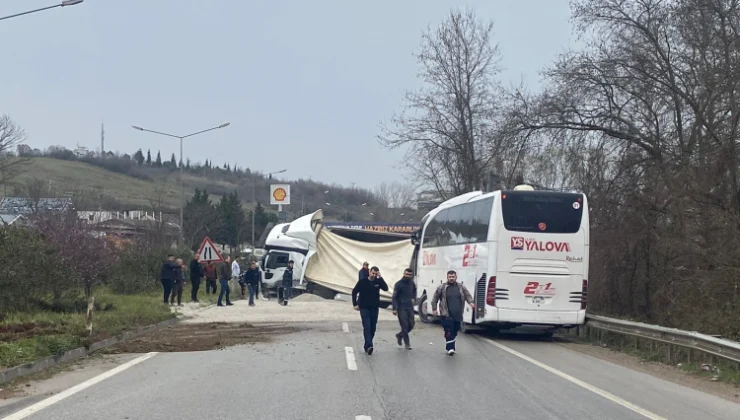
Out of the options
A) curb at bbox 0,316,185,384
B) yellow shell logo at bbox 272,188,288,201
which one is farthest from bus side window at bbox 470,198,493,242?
yellow shell logo at bbox 272,188,288,201

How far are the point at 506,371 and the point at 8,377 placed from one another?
766 centimetres

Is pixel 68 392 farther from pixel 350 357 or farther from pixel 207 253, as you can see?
pixel 207 253

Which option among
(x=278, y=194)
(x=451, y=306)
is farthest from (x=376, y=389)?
(x=278, y=194)

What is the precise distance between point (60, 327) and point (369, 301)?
20.9 ft

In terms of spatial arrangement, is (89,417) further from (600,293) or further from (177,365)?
(600,293)

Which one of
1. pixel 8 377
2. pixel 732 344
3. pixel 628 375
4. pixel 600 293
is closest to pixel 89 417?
pixel 8 377

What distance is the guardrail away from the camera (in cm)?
1330

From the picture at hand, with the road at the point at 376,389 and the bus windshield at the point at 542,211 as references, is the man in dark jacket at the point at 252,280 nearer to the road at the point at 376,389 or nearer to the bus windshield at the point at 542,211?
the bus windshield at the point at 542,211

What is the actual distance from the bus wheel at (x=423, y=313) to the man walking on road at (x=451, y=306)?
8.34m

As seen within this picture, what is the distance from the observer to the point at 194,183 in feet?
376

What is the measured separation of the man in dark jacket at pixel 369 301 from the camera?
52.2 feet

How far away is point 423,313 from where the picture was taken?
2583cm

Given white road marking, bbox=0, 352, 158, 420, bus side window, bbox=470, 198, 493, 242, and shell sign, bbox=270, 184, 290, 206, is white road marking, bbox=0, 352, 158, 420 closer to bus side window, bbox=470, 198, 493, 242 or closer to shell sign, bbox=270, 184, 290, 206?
bus side window, bbox=470, 198, 493, 242

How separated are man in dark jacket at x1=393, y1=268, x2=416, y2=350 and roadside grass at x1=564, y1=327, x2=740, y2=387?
4.80m
